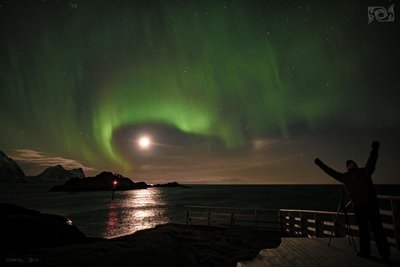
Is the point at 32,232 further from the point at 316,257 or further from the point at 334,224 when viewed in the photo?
the point at 334,224

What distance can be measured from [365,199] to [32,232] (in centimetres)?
1490

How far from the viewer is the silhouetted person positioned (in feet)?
16.4

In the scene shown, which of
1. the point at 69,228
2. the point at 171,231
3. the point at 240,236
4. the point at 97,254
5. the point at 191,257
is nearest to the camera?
the point at 97,254

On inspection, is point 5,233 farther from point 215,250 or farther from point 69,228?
point 215,250

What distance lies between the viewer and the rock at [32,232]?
11.3 m

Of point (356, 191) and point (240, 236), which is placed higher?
point (356, 191)

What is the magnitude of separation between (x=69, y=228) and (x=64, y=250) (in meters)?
7.43

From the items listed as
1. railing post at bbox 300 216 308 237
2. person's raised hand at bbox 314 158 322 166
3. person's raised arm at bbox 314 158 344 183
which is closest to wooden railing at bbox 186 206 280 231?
railing post at bbox 300 216 308 237

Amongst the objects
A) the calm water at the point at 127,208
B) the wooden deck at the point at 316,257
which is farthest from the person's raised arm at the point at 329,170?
the calm water at the point at 127,208

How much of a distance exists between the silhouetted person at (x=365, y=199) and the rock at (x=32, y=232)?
13976 mm

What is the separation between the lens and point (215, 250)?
10.2 meters

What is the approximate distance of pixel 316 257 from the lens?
566cm

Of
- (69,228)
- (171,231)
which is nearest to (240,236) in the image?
(171,231)

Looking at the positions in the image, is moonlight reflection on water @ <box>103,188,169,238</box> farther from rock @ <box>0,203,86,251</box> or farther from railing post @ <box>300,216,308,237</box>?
railing post @ <box>300,216,308,237</box>
